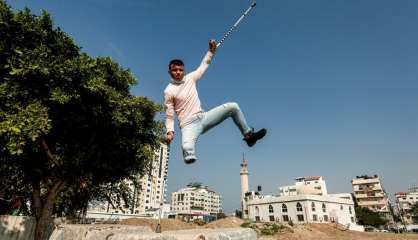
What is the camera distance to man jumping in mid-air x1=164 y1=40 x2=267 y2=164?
15.6 feet

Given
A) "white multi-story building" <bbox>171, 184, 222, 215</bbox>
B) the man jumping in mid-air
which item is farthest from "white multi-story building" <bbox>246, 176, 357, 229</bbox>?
"white multi-story building" <bbox>171, 184, 222, 215</bbox>

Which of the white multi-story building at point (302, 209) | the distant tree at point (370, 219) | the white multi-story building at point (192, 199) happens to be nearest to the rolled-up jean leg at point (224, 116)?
the white multi-story building at point (302, 209)

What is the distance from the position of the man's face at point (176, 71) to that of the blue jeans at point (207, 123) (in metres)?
0.84

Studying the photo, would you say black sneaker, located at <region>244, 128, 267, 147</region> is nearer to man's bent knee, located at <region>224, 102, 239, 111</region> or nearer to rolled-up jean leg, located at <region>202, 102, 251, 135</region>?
rolled-up jean leg, located at <region>202, 102, 251, 135</region>

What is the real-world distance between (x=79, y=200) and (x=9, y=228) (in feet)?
24.4

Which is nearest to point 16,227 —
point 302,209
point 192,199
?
point 302,209

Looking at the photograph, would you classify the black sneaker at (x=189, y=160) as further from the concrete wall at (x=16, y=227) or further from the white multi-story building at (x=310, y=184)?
the white multi-story building at (x=310, y=184)

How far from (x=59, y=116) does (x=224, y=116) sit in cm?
1048

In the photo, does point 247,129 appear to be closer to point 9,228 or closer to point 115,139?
point 115,139

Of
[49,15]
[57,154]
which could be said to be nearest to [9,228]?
[57,154]

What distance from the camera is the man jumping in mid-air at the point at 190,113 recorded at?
15.6 ft

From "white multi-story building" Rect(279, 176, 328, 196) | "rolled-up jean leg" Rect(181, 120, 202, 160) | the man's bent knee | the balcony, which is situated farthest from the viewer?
"white multi-story building" Rect(279, 176, 328, 196)

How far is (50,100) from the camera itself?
1191 cm

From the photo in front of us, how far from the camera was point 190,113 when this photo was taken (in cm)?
495
